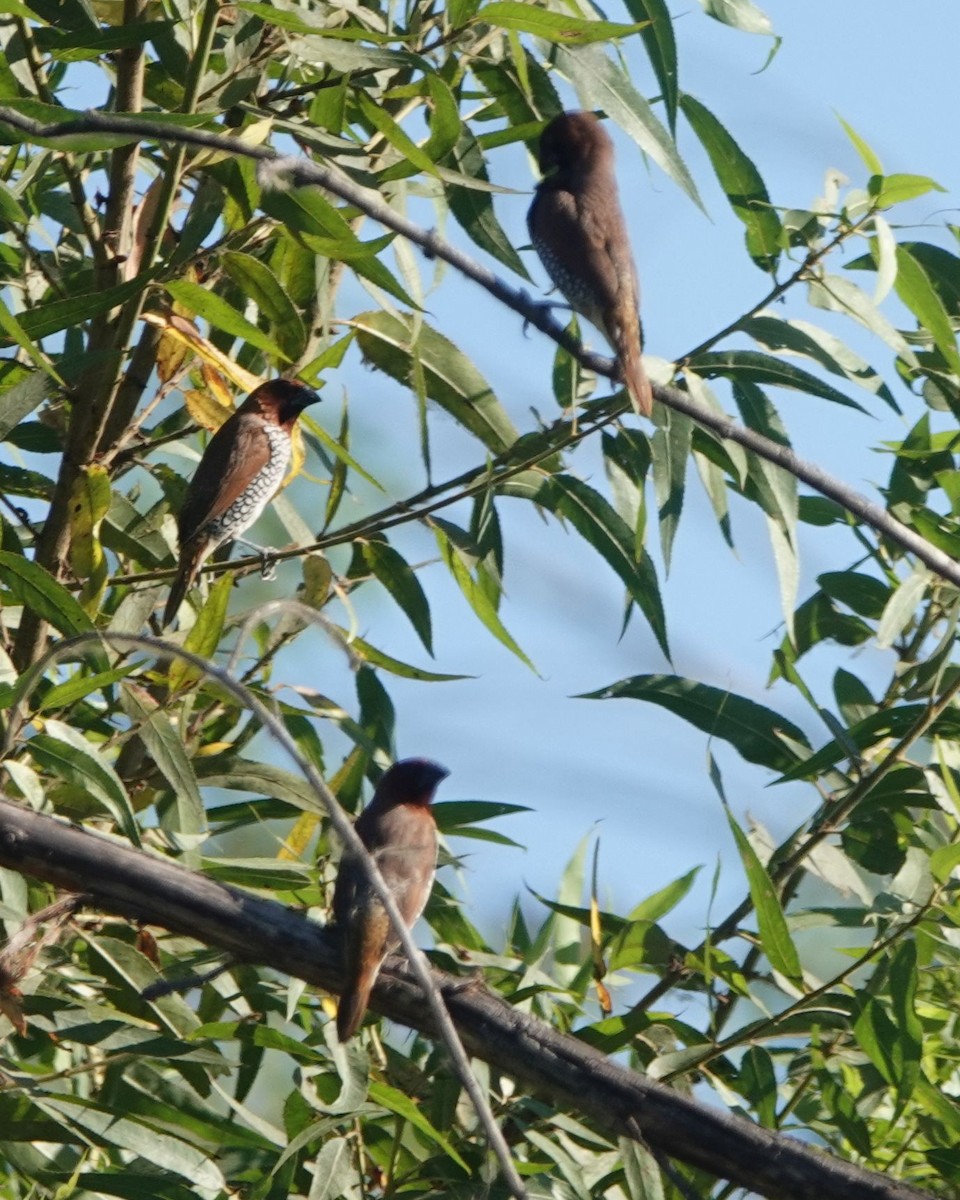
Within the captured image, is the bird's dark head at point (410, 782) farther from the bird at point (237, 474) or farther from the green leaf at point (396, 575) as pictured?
the bird at point (237, 474)

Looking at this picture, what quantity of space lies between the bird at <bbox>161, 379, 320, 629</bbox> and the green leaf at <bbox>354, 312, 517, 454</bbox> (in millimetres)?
199

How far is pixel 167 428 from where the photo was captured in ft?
11.5

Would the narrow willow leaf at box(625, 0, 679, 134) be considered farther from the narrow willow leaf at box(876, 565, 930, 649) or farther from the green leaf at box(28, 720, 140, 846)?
the green leaf at box(28, 720, 140, 846)

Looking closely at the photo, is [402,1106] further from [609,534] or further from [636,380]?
[636,380]

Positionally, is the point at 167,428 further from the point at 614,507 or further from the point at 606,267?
the point at 606,267

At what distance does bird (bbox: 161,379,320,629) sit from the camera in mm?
3451

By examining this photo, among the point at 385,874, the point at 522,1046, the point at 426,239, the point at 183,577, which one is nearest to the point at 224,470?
the point at 183,577

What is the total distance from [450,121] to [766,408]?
3.18ft

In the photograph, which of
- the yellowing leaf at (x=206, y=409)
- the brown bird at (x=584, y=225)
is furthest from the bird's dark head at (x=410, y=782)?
→ the brown bird at (x=584, y=225)

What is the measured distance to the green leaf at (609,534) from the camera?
10.7 ft

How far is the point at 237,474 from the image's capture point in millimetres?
4109

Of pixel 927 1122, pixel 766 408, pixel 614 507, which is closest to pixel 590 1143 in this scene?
pixel 927 1122

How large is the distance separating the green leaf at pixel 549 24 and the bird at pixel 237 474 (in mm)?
935

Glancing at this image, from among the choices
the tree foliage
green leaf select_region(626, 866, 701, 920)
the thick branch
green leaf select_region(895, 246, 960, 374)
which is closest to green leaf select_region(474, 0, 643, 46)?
the tree foliage
